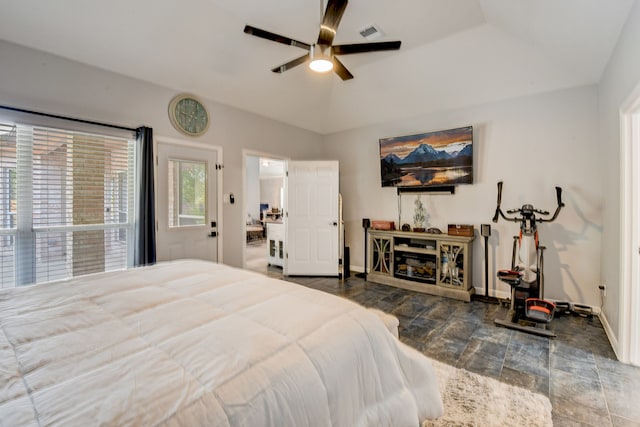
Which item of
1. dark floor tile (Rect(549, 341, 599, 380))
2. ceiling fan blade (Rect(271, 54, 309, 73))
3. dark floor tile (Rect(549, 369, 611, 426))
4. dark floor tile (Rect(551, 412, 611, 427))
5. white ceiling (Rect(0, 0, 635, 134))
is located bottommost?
dark floor tile (Rect(551, 412, 611, 427))

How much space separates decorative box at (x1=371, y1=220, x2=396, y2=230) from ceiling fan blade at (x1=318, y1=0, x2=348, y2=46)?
2.99 metres

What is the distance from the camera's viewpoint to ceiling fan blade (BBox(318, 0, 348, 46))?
205 centimetres

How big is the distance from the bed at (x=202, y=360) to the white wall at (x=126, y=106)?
208cm

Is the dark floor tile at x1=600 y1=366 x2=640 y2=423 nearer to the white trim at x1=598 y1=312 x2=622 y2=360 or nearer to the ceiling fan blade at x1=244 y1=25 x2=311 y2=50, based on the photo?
the white trim at x1=598 y1=312 x2=622 y2=360

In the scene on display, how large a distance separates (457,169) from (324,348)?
12.7 feet

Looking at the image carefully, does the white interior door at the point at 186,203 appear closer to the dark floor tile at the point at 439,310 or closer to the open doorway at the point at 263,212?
the open doorway at the point at 263,212

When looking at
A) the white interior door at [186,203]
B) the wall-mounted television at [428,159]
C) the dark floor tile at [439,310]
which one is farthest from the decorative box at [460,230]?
the white interior door at [186,203]

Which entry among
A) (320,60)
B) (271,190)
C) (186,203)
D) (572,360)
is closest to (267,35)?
(320,60)

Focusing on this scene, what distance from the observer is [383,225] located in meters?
4.80

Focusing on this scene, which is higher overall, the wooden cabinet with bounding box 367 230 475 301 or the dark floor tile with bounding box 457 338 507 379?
the wooden cabinet with bounding box 367 230 475 301

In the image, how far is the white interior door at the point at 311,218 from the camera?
5.10 m

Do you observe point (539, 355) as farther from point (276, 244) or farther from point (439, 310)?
point (276, 244)

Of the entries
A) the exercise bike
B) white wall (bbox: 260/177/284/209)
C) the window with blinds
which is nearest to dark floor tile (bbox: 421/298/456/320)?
the exercise bike

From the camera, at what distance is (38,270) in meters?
2.73
